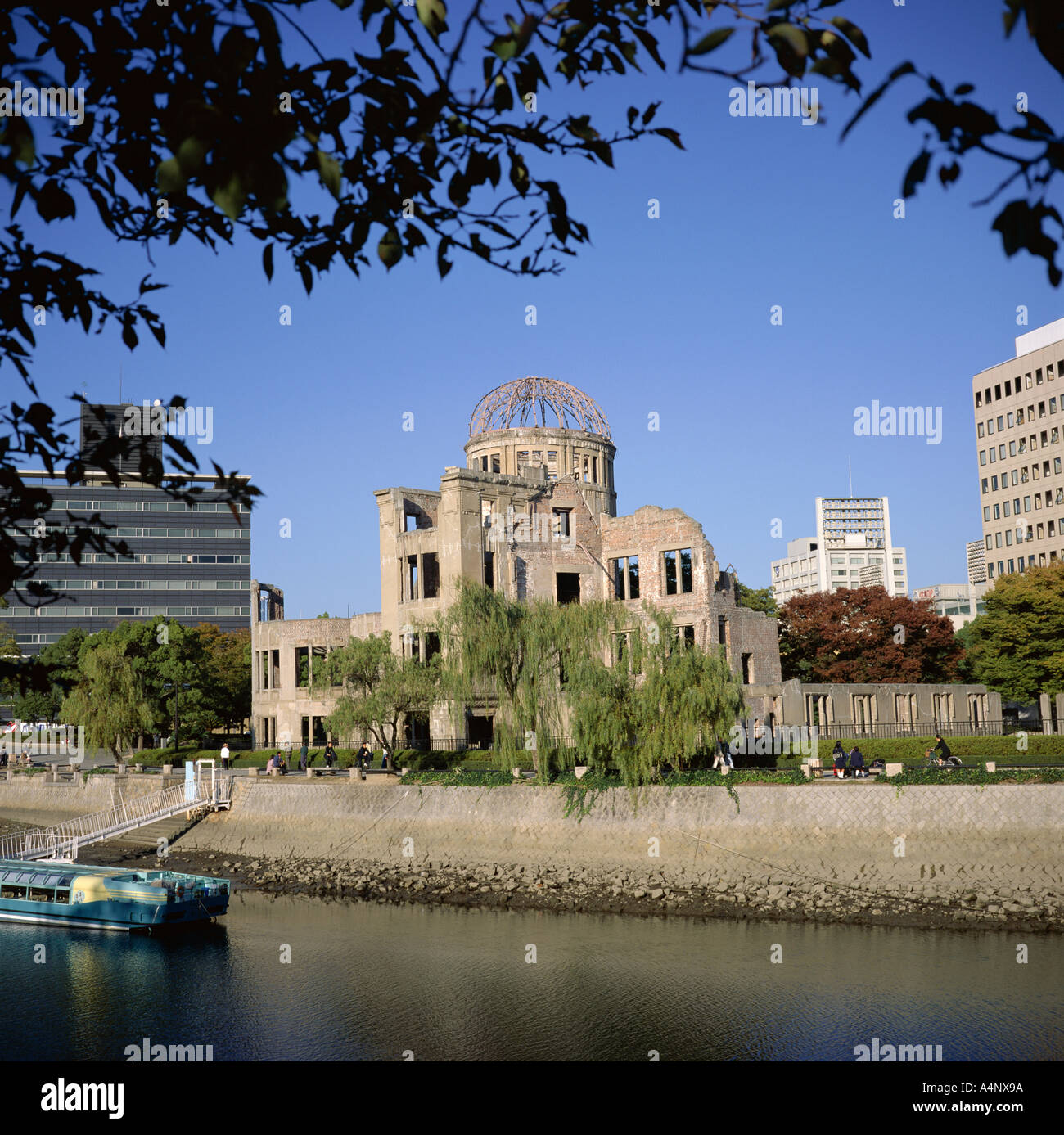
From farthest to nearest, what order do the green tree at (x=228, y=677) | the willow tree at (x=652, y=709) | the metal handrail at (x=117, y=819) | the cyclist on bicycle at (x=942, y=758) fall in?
the green tree at (x=228, y=677), the metal handrail at (x=117, y=819), the willow tree at (x=652, y=709), the cyclist on bicycle at (x=942, y=758)

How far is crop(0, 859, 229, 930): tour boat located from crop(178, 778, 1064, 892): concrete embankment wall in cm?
830

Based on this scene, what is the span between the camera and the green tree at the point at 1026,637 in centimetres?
5653

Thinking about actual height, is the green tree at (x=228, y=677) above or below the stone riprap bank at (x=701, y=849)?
above

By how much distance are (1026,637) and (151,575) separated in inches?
4152

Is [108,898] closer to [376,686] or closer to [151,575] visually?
[376,686]

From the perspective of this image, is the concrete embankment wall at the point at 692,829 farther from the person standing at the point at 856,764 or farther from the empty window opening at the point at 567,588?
the empty window opening at the point at 567,588

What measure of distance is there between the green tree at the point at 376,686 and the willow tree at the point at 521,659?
3.46 meters

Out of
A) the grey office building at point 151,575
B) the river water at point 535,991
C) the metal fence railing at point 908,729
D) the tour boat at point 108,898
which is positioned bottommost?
the river water at point 535,991

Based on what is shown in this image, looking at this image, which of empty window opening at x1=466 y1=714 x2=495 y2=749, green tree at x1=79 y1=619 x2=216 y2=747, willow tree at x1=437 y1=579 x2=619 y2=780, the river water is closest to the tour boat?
the river water

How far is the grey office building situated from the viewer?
131m

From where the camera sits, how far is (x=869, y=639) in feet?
210

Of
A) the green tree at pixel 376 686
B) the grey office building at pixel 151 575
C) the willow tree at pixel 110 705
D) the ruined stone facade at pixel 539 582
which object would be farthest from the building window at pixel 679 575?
the grey office building at pixel 151 575

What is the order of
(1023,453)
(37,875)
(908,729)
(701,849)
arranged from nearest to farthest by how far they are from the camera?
(701,849) < (37,875) < (908,729) < (1023,453)

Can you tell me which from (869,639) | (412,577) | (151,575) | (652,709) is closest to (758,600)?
(869,639)
